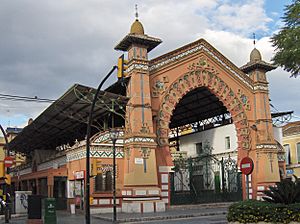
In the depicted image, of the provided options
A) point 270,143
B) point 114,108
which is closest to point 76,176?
point 114,108

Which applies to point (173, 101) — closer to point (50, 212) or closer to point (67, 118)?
point (67, 118)

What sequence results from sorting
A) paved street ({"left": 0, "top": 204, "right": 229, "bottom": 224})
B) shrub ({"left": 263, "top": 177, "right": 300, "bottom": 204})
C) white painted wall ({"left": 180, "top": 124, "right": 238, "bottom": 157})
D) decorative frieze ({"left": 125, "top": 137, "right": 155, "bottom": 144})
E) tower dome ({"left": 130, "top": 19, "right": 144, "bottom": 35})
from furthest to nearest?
white painted wall ({"left": 180, "top": 124, "right": 238, "bottom": 157}), tower dome ({"left": 130, "top": 19, "right": 144, "bottom": 35}), decorative frieze ({"left": 125, "top": 137, "right": 155, "bottom": 144}), paved street ({"left": 0, "top": 204, "right": 229, "bottom": 224}), shrub ({"left": 263, "top": 177, "right": 300, "bottom": 204})

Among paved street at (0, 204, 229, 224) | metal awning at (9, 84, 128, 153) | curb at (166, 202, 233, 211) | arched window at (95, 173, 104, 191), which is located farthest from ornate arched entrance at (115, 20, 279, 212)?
paved street at (0, 204, 229, 224)

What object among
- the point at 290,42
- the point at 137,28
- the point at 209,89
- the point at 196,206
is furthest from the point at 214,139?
the point at 290,42

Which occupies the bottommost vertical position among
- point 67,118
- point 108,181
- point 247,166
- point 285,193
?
point 285,193

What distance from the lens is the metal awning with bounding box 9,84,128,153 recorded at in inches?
1171

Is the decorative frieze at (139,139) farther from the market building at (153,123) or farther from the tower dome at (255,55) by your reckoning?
the tower dome at (255,55)

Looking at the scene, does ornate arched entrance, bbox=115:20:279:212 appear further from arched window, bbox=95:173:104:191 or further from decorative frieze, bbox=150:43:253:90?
arched window, bbox=95:173:104:191

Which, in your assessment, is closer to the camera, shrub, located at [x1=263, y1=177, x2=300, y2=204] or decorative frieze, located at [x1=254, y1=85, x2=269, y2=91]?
shrub, located at [x1=263, y1=177, x2=300, y2=204]

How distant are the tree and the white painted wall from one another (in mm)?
20843

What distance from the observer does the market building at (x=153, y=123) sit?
29.8 meters

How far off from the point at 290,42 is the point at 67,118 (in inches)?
899

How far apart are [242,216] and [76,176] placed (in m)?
17.1

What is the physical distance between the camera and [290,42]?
16906 mm
